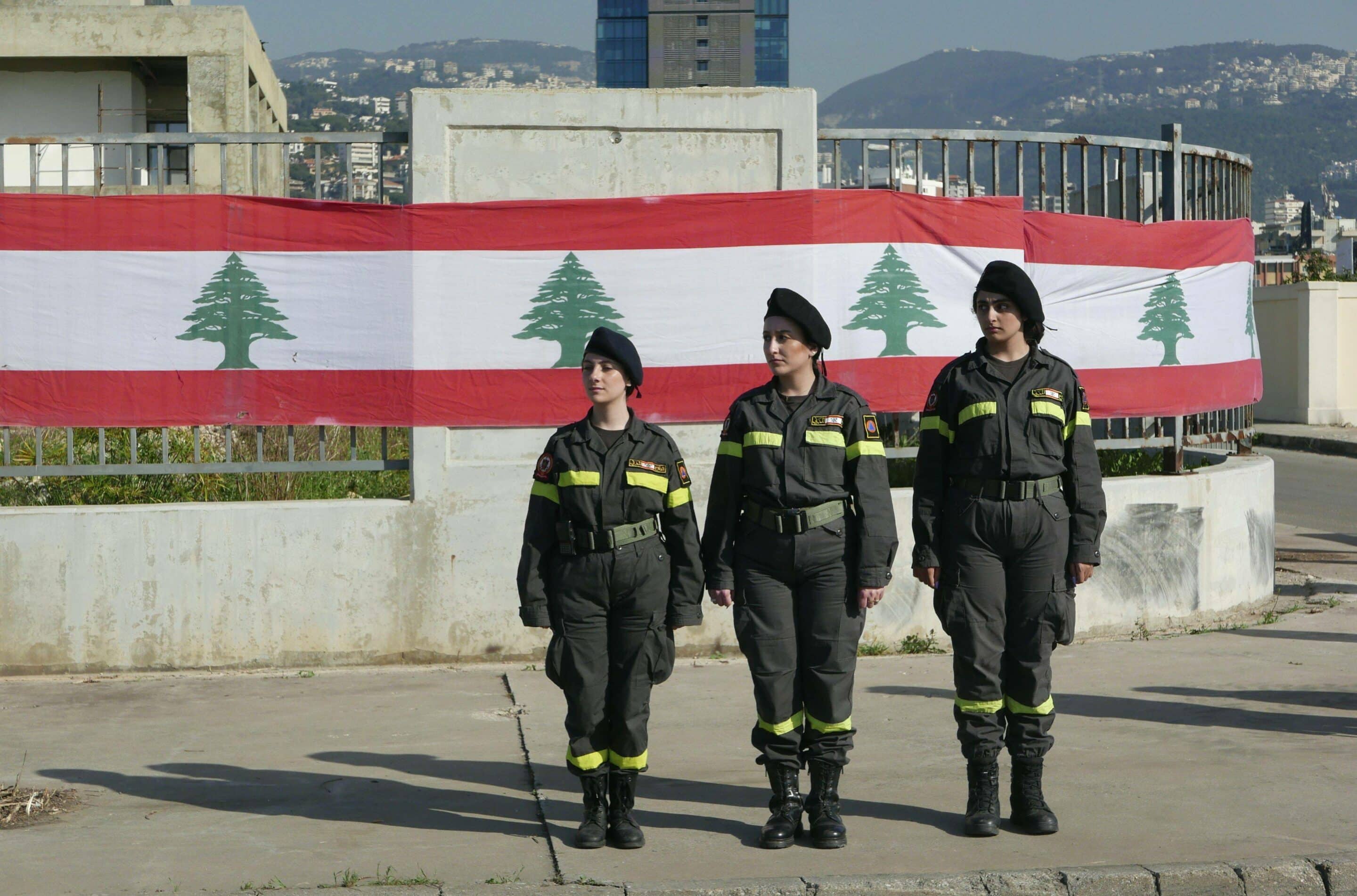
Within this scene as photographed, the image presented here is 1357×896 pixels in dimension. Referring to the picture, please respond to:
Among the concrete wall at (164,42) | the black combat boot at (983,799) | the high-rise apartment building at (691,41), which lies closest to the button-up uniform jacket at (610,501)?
the black combat boot at (983,799)

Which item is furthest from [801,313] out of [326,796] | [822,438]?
[326,796]

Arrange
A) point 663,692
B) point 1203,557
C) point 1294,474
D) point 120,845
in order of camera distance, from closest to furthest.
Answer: point 120,845
point 663,692
point 1203,557
point 1294,474

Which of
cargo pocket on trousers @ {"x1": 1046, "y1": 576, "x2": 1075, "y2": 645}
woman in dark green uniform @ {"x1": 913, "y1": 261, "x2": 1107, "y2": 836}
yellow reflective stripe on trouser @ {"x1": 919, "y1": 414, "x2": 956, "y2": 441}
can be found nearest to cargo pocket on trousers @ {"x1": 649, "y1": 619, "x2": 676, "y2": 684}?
woman in dark green uniform @ {"x1": 913, "y1": 261, "x2": 1107, "y2": 836}

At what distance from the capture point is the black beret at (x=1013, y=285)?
482cm

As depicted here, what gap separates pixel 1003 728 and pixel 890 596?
284 cm

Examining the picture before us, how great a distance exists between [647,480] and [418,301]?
309 cm

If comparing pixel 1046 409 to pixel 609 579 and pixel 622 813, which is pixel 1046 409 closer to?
pixel 609 579

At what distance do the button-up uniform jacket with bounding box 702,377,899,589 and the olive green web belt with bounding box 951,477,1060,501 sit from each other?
12.3 inches

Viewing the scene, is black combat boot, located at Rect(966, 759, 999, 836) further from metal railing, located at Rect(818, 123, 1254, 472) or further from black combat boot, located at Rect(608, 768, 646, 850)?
metal railing, located at Rect(818, 123, 1254, 472)

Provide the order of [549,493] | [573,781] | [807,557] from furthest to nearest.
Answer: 1. [573,781]
2. [549,493]
3. [807,557]

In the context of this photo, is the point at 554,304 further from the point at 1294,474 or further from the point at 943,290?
the point at 1294,474

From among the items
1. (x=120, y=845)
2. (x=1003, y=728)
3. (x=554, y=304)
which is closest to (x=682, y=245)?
(x=554, y=304)

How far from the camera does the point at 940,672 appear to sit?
7.30m

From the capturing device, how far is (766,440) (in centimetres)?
473
